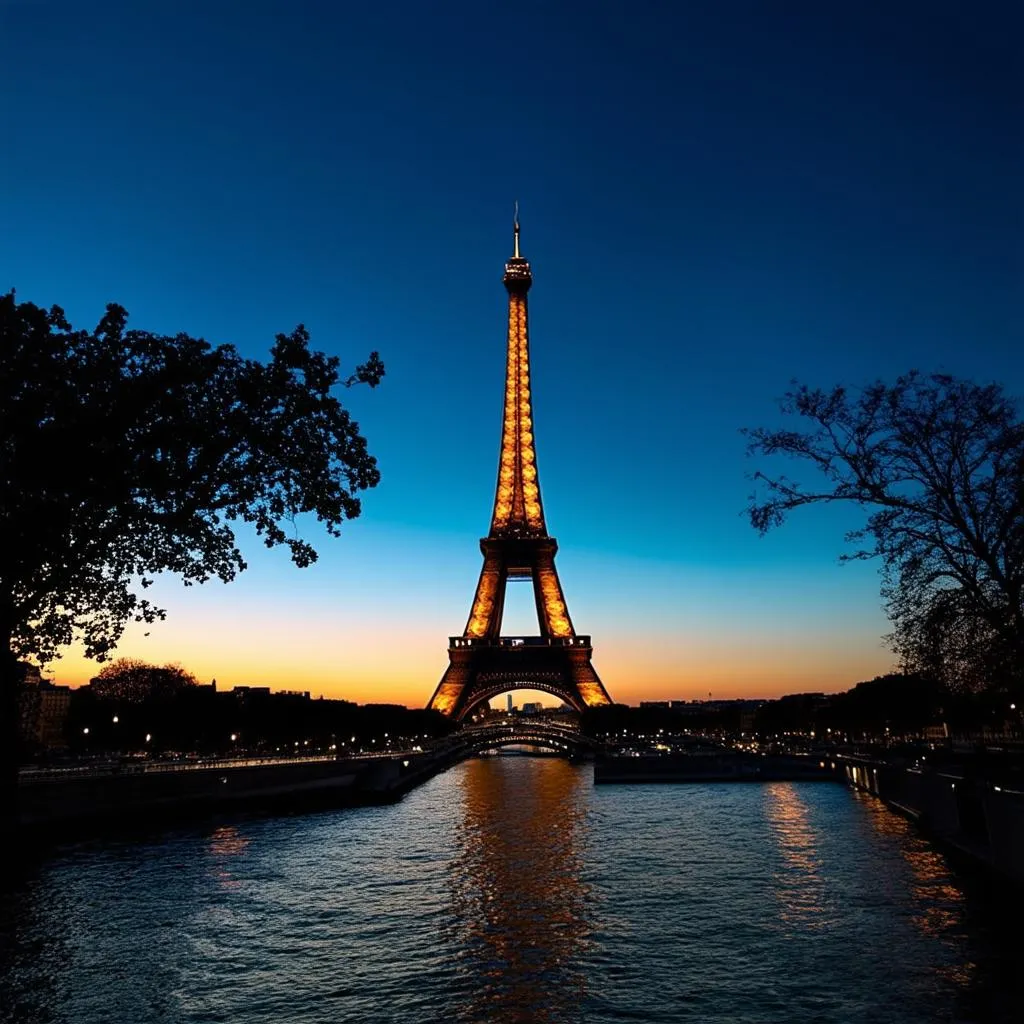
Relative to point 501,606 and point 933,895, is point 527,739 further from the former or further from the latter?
point 933,895

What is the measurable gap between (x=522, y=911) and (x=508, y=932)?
8.33 feet

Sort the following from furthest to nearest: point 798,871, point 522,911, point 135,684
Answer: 1. point 135,684
2. point 798,871
3. point 522,911

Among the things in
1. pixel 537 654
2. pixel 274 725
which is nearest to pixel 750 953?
pixel 274 725

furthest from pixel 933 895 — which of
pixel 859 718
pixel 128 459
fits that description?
pixel 859 718

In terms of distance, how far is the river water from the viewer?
15648 millimetres

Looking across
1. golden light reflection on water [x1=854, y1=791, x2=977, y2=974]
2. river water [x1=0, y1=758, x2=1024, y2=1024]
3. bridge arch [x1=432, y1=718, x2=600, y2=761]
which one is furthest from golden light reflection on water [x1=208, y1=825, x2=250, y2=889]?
bridge arch [x1=432, y1=718, x2=600, y2=761]

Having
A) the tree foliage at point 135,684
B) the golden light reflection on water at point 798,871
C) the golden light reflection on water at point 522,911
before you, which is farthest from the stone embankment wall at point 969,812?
the tree foliage at point 135,684

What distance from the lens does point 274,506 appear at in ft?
89.9

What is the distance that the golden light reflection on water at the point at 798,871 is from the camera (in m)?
22.8

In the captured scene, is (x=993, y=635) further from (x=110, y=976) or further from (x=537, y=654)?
(x=537, y=654)

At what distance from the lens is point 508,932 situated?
21.8 meters

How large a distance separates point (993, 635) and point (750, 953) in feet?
29.2

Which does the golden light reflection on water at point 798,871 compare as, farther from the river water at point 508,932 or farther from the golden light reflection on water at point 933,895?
the golden light reflection on water at point 933,895

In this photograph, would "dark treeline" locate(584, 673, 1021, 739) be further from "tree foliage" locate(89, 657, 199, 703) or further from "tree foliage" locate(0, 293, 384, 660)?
"tree foliage" locate(0, 293, 384, 660)
